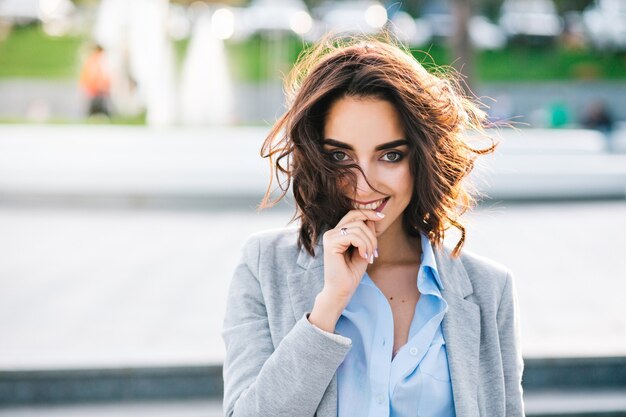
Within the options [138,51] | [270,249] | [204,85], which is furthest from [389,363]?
[204,85]

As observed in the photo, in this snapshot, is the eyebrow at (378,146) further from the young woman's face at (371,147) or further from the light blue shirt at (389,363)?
the light blue shirt at (389,363)

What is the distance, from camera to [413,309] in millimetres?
2123

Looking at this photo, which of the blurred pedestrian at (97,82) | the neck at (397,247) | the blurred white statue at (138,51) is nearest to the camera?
the neck at (397,247)

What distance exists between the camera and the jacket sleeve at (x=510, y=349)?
2.08 meters

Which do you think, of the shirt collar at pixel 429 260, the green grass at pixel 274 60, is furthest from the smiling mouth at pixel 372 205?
the green grass at pixel 274 60

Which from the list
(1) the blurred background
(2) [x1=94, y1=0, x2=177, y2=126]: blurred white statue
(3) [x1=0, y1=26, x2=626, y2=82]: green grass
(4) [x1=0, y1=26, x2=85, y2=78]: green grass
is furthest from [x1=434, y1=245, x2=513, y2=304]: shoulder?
(4) [x1=0, y1=26, x2=85, y2=78]: green grass

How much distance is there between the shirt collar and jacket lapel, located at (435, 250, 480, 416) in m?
0.02

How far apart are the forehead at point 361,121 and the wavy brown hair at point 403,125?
0.06 ft

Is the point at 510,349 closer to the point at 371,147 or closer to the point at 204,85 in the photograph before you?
the point at 371,147

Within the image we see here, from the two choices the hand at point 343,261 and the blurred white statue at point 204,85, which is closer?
Result: the hand at point 343,261

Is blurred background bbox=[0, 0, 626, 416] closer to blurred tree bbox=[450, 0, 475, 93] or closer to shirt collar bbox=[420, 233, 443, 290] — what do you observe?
blurred tree bbox=[450, 0, 475, 93]

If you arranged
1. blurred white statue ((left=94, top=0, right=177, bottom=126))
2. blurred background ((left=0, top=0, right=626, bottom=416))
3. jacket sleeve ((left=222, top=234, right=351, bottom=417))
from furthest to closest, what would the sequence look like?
blurred white statue ((left=94, top=0, right=177, bottom=126)), blurred background ((left=0, top=0, right=626, bottom=416)), jacket sleeve ((left=222, top=234, right=351, bottom=417))

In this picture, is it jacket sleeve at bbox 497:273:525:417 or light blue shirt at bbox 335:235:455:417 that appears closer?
light blue shirt at bbox 335:235:455:417

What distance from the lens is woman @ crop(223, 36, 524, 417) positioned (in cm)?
188
